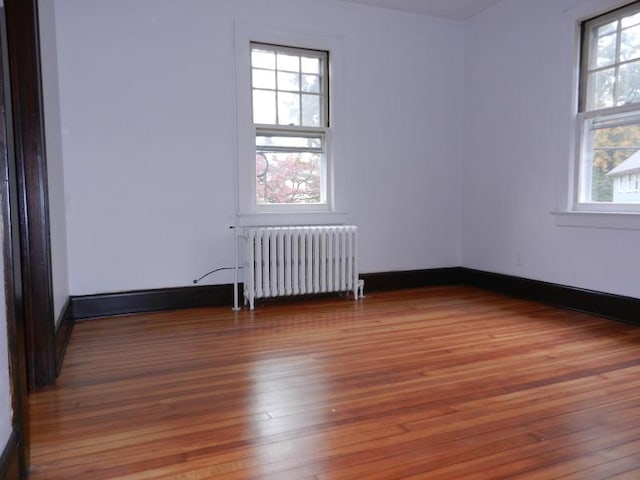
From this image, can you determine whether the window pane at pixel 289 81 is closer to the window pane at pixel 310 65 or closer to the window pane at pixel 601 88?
the window pane at pixel 310 65

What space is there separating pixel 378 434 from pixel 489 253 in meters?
3.45

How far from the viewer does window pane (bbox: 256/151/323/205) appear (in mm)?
4367

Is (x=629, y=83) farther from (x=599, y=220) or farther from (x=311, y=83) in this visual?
(x=311, y=83)

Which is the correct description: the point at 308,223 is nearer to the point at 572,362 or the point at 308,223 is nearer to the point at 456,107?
the point at 456,107

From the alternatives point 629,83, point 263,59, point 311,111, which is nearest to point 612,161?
point 629,83

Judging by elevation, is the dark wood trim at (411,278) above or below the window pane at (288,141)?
below

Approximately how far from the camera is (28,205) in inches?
93.4

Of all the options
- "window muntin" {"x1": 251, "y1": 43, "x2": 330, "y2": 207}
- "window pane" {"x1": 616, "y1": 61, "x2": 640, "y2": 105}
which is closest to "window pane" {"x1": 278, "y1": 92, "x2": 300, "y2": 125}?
"window muntin" {"x1": 251, "y1": 43, "x2": 330, "y2": 207}

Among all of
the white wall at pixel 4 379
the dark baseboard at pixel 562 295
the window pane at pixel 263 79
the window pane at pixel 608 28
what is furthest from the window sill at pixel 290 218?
the white wall at pixel 4 379

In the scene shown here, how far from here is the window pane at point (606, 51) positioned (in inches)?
144

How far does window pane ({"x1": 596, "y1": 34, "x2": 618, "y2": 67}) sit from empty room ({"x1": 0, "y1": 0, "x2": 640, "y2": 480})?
17 mm

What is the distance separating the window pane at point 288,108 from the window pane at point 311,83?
131mm

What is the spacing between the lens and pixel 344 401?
2162 millimetres

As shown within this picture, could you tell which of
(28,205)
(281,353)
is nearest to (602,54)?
(281,353)
